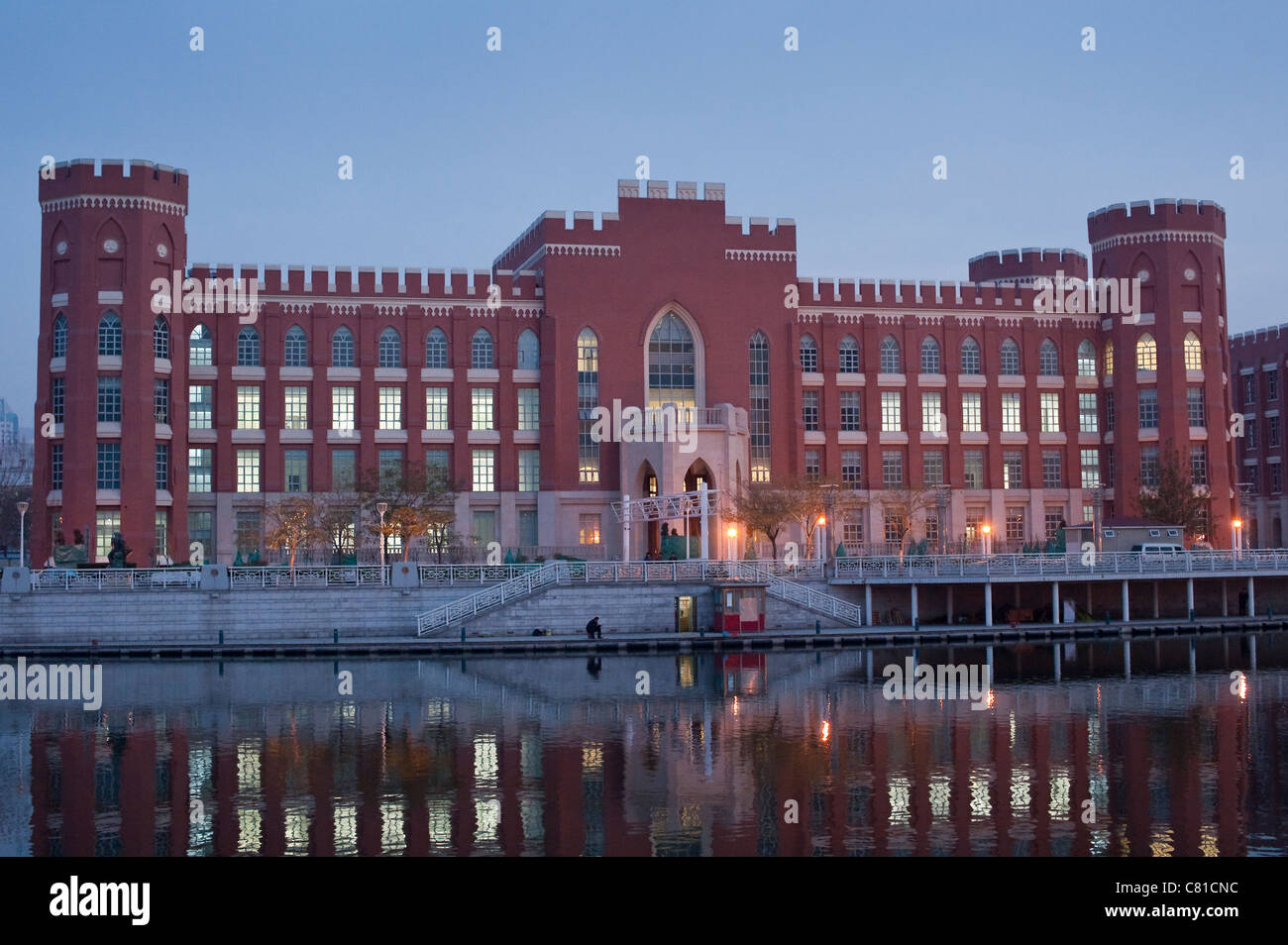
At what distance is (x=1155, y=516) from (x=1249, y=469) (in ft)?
91.4

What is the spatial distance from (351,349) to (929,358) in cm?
2884

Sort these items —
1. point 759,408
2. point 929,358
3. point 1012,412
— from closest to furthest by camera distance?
point 759,408
point 929,358
point 1012,412

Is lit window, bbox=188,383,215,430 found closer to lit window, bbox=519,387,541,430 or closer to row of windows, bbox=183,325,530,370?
row of windows, bbox=183,325,530,370

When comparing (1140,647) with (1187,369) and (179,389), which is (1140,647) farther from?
(179,389)

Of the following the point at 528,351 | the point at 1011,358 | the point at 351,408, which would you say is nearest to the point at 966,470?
the point at 1011,358

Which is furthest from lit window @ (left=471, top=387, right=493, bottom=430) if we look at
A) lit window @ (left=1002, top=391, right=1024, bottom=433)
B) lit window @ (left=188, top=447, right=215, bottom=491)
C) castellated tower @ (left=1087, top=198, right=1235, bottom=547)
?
castellated tower @ (left=1087, top=198, right=1235, bottom=547)

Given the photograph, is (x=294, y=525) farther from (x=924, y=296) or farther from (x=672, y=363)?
(x=924, y=296)

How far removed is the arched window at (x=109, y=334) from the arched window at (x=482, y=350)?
15.7 meters

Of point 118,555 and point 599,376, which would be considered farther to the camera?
point 599,376

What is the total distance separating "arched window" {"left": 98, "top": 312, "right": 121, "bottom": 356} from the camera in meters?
60.7

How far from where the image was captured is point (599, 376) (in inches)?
2638

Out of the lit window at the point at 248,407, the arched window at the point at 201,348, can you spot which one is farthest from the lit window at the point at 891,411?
the arched window at the point at 201,348

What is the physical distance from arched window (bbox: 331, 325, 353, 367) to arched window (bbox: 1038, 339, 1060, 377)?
35.0 m
